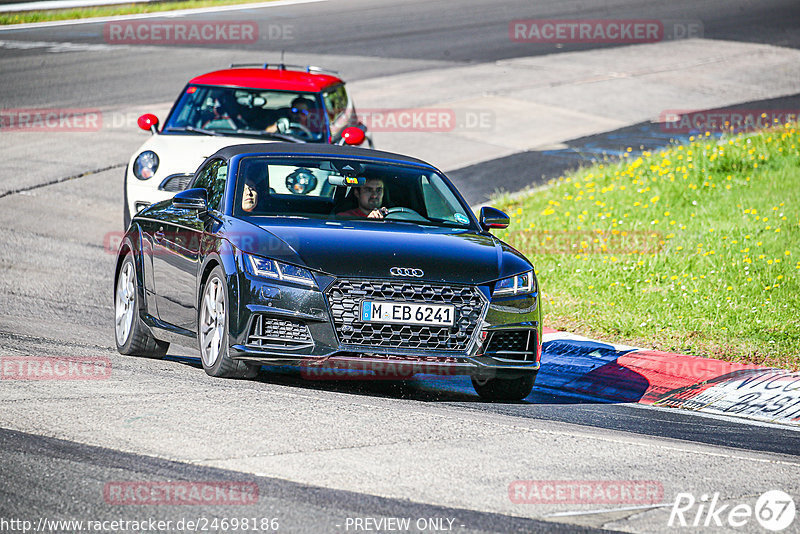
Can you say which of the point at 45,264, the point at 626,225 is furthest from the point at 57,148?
the point at 626,225

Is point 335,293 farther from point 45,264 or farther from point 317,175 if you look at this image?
point 45,264

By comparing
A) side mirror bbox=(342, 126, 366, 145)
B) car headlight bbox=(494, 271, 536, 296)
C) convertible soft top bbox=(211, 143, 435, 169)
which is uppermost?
convertible soft top bbox=(211, 143, 435, 169)

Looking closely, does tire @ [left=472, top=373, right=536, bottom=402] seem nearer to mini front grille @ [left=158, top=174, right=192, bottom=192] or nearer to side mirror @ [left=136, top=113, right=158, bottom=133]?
mini front grille @ [left=158, top=174, right=192, bottom=192]

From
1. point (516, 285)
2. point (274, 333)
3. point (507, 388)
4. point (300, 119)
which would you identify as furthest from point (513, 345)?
point (300, 119)

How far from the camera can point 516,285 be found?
7.95m

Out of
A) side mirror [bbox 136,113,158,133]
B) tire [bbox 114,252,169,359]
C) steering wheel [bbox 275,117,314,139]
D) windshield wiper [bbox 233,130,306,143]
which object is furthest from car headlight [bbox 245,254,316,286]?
side mirror [bbox 136,113,158,133]

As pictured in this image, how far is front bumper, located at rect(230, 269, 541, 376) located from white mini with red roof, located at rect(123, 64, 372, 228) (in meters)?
5.75

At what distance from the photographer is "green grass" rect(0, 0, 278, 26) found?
105 feet

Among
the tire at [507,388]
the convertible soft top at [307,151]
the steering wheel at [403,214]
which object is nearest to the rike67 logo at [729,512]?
the tire at [507,388]

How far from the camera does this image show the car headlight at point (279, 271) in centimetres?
746

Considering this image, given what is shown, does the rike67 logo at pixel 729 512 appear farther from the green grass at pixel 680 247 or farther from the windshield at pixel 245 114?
the windshield at pixel 245 114

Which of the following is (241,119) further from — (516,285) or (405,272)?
(405,272)

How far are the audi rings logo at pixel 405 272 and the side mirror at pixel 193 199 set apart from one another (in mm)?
1663

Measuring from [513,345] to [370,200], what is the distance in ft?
5.16
